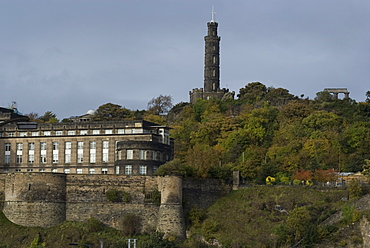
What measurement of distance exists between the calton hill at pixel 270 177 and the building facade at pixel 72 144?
362 inches

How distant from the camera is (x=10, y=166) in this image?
104 m

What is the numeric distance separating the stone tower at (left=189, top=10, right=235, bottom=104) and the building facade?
47.1m

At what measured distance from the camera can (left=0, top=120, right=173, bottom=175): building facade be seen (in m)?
101

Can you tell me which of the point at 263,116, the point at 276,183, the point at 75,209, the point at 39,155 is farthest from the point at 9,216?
the point at 263,116

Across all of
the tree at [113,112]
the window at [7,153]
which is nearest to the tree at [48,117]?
the tree at [113,112]

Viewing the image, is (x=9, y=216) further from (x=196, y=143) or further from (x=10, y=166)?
(x=196, y=143)

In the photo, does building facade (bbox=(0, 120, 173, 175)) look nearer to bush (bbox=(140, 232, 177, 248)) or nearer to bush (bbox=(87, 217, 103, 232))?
bush (bbox=(87, 217, 103, 232))

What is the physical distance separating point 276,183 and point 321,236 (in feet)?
48.5

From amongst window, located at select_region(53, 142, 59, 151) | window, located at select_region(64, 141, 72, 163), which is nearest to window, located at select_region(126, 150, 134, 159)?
window, located at select_region(64, 141, 72, 163)

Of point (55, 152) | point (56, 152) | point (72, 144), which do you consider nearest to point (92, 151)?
point (72, 144)

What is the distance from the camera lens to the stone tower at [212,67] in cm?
15062

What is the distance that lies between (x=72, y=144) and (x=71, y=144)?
0.62 ft

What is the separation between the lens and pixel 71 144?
4053 inches

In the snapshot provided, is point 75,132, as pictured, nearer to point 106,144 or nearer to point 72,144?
point 72,144
